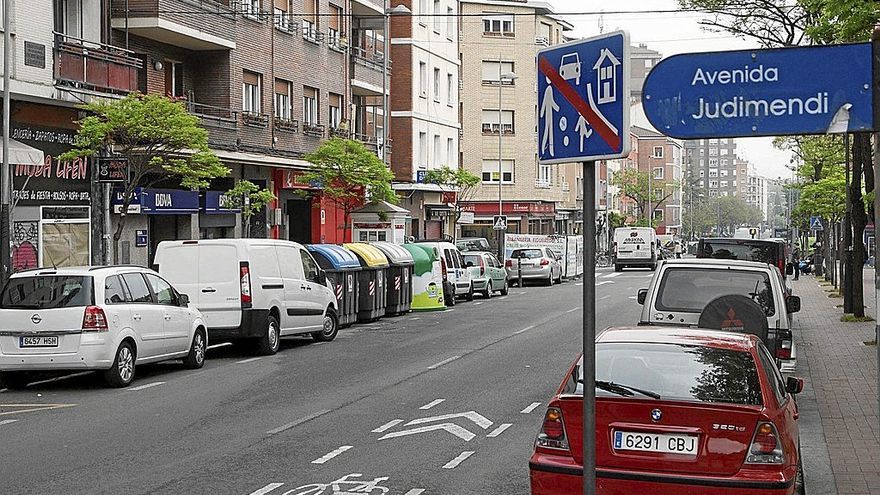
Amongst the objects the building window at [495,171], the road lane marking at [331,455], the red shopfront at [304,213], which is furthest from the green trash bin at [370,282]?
the building window at [495,171]

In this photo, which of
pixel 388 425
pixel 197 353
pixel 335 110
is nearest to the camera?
pixel 388 425

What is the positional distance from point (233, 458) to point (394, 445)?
156 centimetres

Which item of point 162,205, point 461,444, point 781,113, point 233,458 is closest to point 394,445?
point 461,444

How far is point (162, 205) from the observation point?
29.7m

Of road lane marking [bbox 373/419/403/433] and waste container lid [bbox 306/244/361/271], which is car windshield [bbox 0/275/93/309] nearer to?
road lane marking [bbox 373/419/403/433]

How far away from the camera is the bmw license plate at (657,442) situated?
7.38 metres

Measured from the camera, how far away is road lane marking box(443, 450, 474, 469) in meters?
10.4

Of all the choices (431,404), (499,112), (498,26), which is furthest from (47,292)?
(498,26)

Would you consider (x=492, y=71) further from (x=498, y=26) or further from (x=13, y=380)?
(x=13, y=380)

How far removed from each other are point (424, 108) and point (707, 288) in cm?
4200

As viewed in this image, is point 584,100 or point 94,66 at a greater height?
point 94,66

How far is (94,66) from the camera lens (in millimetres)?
25453

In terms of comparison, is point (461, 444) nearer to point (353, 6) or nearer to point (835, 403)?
point (835, 403)

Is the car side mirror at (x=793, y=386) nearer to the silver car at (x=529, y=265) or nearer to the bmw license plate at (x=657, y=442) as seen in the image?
the bmw license plate at (x=657, y=442)
